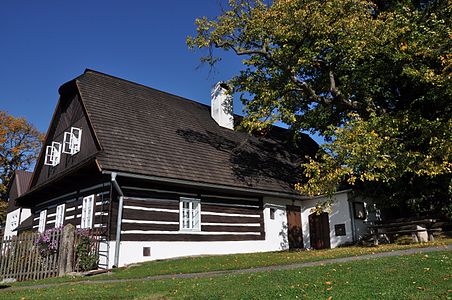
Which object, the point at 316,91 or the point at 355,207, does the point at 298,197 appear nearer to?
the point at 355,207

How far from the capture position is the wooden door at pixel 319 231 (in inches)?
821

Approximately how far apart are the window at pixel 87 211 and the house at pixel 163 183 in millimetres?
51

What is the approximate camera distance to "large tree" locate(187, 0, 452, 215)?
1518 centimetres

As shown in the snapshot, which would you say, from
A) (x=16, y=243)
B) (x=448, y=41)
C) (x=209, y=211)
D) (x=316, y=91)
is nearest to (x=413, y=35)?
(x=448, y=41)

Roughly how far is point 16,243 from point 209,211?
7.80m

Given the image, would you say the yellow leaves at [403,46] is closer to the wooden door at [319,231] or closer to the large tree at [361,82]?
the large tree at [361,82]

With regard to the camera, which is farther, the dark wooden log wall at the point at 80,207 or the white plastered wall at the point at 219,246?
the dark wooden log wall at the point at 80,207

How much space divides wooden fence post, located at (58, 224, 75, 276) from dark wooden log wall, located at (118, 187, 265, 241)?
70.3 inches

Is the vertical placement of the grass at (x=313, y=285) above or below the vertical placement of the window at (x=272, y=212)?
below

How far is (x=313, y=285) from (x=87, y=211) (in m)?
11.9

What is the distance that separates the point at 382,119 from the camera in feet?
52.9

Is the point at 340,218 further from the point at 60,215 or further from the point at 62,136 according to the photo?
the point at 62,136

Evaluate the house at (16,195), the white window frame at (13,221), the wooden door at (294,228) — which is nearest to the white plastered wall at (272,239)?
the wooden door at (294,228)

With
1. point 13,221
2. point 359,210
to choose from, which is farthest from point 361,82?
Result: point 13,221
